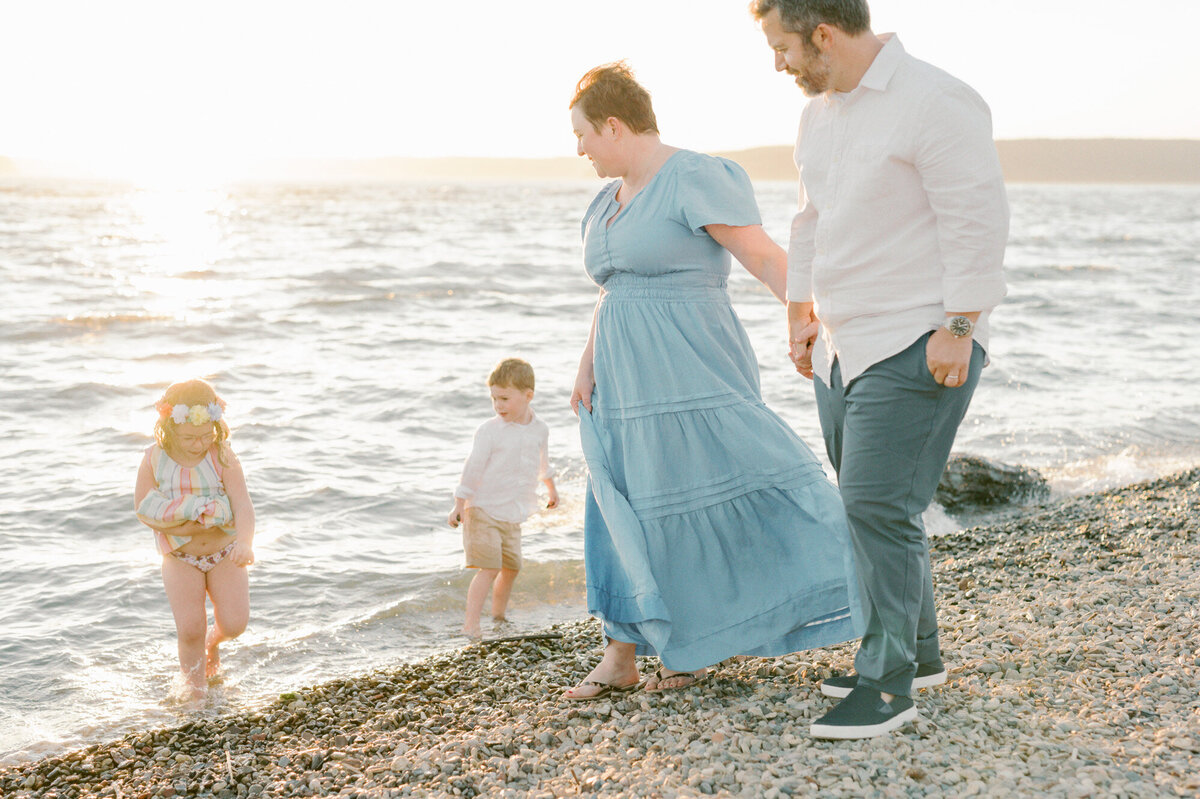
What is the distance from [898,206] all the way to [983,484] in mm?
5459

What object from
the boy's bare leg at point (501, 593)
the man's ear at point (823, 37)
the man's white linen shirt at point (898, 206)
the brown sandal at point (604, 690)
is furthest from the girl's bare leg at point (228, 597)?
the man's ear at point (823, 37)

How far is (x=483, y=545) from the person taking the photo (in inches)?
212

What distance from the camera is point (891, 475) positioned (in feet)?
9.20

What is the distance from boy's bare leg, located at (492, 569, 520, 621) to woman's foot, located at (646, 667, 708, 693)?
1971 millimetres

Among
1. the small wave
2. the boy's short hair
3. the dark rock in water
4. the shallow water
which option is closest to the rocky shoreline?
the shallow water

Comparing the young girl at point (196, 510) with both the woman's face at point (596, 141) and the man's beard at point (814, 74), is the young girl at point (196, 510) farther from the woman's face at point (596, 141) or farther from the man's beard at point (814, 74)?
the man's beard at point (814, 74)

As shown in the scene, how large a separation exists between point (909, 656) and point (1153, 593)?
194cm

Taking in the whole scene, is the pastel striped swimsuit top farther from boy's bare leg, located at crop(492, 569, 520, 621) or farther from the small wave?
the small wave

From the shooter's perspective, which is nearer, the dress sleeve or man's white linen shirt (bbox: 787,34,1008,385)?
man's white linen shirt (bbox: 787,34,1008,385)

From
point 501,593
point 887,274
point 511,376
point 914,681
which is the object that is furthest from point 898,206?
point 501,593

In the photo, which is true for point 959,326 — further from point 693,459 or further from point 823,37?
point 693,459

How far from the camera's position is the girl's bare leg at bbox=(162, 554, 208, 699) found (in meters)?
4.39

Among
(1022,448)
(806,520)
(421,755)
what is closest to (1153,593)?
(806,520)

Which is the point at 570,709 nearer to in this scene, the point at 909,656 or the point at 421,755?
the point at 421,755
